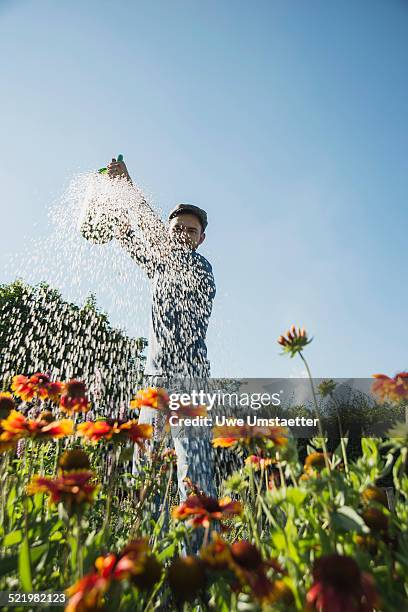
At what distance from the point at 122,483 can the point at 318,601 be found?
167cm

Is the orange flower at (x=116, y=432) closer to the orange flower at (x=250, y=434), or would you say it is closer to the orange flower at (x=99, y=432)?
the orange flower at (x=99, y=432)

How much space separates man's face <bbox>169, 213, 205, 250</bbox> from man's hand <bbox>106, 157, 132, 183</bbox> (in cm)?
75

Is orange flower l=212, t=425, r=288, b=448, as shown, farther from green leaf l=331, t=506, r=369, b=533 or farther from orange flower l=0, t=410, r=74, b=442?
orange flower l=0, t=410, r=74, b=442

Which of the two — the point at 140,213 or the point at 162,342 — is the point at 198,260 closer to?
the point at 162,342

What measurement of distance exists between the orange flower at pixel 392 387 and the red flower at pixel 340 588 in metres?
0.60

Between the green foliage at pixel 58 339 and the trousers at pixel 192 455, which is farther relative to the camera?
the green foliage at pixel 58 339

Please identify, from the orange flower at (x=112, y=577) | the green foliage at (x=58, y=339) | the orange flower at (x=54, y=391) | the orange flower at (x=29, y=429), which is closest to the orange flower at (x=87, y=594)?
the orange flower at (x=112, y=577)

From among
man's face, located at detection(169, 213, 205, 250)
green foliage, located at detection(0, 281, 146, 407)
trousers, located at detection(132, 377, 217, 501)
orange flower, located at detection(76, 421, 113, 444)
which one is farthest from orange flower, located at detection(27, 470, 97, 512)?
green foliage, located at detection(0, 281, 146, 407)

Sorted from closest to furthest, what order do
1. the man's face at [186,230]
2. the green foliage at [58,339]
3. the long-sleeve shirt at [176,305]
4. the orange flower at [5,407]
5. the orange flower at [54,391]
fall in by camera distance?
the orange flower at [5,407], the orange flower at [54,391], the long-sleeve shirt at [176,305], the man's face at [186,230], the green foliage at [58,339]

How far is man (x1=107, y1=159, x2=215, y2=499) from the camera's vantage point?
7.58ft

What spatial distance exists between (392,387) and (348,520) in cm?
47

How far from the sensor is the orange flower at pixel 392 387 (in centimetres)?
106

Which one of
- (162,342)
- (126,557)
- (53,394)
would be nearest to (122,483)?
(53,394)

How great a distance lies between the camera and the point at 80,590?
552 millimetres
